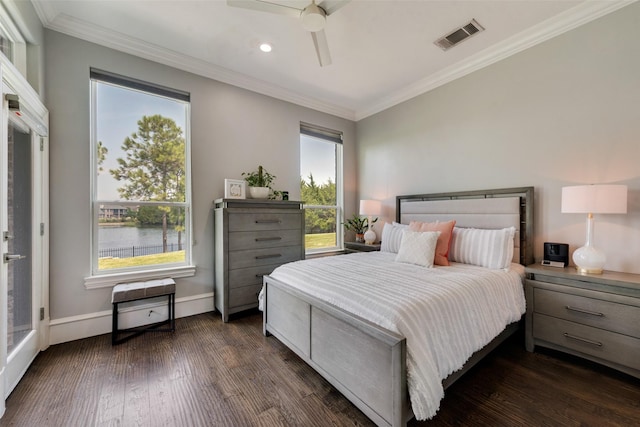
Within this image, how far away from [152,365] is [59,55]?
296 cm

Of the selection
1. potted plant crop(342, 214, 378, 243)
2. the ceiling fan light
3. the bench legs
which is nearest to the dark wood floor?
the bench legs

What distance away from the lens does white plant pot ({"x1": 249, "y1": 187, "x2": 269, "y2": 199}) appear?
330cm

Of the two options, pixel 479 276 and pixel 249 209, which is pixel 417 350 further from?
pixel 249 209

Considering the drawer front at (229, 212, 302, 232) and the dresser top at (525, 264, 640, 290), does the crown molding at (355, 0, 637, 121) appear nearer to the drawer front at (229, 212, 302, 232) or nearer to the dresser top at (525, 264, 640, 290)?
the dresser top at (525, 264, 640, 290)

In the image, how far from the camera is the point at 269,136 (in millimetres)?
3777

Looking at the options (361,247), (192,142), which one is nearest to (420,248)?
(361,247)

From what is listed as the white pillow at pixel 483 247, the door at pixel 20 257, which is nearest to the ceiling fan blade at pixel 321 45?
the white pillow at pixel 483 247

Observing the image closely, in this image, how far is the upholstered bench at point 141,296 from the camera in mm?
2400

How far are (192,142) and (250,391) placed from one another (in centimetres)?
271

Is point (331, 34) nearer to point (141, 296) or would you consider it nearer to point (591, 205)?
point (591, 205)

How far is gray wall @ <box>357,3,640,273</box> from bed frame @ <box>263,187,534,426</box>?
0.21 meters

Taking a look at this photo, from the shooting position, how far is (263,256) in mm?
3180

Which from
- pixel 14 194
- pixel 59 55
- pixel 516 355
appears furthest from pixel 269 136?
pixel 516 355

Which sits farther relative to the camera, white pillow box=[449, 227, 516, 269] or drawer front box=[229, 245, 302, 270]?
drawer front box=[229, 245, 302, 270]
